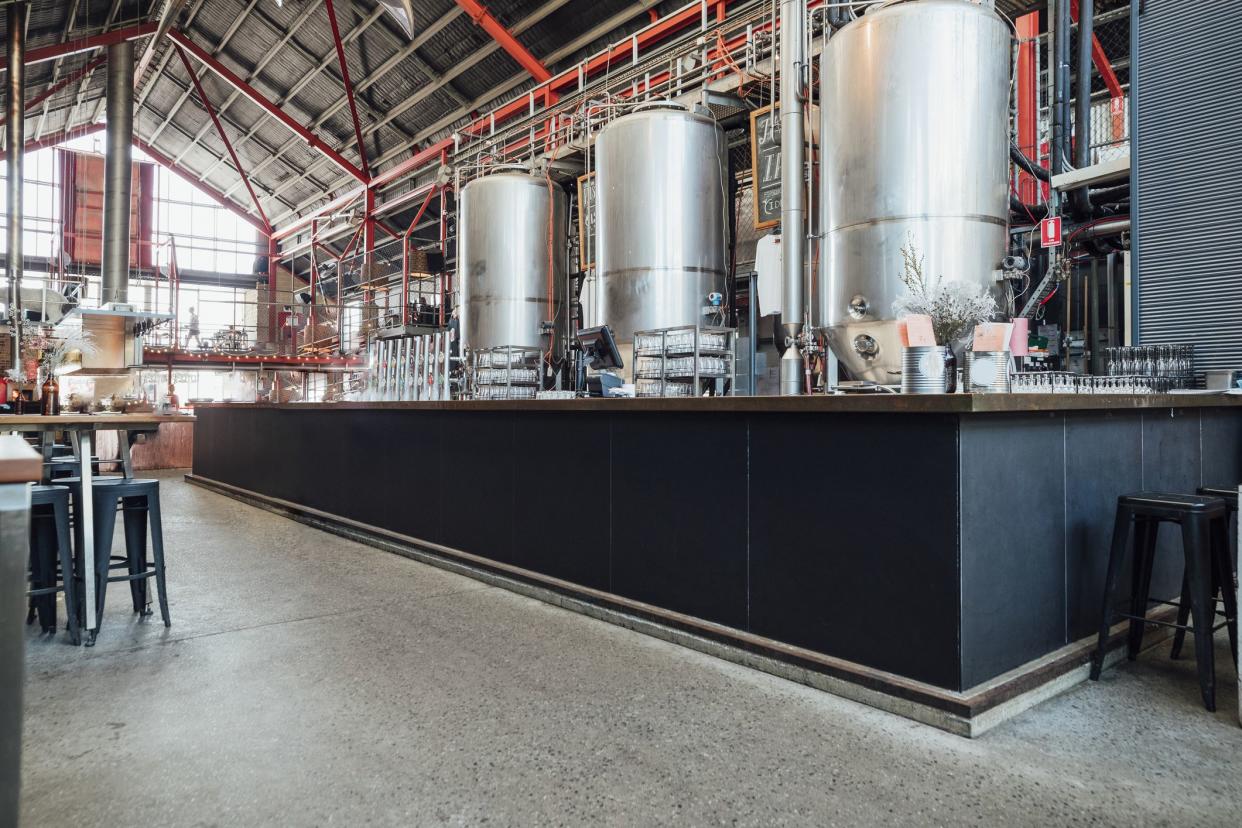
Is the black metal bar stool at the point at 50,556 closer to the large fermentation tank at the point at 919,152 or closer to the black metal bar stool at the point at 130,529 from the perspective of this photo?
the black metal bar stool at the point at 130,529

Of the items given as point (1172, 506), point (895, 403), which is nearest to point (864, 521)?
point (895, 403)

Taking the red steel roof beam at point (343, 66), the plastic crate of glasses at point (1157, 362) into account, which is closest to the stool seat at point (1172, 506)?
the plastic crate of glasses at point (1157, 362)

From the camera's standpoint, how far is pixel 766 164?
20.5 ft

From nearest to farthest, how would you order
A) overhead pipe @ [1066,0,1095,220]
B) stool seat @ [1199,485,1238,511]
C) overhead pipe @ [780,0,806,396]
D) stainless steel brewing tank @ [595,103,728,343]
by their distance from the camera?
stool seat @ [1199,485,1238,511]
overhead pipe @ [1066,0,1095,220]
overhead pipe @ [780,0,806,396]
stainless steel brewing tank @ [595,103,728,343]

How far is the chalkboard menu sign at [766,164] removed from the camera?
6169 mm

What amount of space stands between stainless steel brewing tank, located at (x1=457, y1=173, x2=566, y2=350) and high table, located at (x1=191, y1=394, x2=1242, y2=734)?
146 inches

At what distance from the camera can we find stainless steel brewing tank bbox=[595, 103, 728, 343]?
646cm

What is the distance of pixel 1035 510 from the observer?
274 centimetres

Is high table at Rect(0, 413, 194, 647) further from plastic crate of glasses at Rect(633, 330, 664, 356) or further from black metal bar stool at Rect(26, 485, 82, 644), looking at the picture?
plastic crate of glasses at Rect(633, 330, 664, 356)

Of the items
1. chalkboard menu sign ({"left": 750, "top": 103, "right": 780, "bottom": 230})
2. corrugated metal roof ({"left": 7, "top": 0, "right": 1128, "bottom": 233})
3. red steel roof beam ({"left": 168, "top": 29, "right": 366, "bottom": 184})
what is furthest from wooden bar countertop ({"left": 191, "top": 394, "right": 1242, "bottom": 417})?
red steel roof beam ({"left": 168, "top": 29, "right": 366, "bottom": 184})

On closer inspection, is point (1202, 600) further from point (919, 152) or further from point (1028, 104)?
point (1028, 104)

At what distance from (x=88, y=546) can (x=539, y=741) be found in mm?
2393

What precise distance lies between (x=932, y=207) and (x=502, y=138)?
6.85 meters

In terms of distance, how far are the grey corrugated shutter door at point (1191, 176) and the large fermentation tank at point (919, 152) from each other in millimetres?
862
